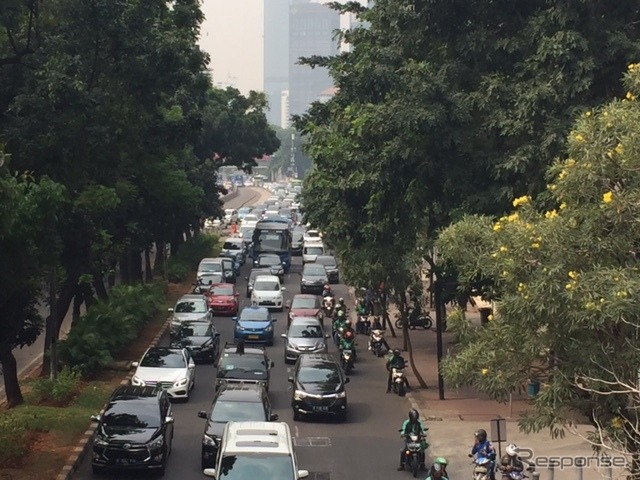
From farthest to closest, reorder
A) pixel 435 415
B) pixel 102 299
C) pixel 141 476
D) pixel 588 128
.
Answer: pixel 102 299, pixel 435 415, pixel 141 476, pixel 588 128

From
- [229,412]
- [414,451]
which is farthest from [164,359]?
[414,451]

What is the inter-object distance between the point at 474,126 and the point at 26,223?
38.1 feet

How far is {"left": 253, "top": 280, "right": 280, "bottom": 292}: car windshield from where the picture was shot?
161 ft

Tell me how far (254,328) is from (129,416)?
58.1ft

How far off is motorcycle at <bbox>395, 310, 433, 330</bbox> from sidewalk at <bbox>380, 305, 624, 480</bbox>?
4.00 m

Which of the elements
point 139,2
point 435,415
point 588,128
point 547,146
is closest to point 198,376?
point 435,415

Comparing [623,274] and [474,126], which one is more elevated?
[474,126]

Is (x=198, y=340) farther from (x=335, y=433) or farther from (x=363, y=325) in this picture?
(x=335, y=433)

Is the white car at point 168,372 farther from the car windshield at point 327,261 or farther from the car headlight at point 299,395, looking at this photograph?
the car windshield at point 327,261

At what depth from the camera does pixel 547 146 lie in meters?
23.8

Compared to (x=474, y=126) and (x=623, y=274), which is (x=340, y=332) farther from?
(x=623, y=274)

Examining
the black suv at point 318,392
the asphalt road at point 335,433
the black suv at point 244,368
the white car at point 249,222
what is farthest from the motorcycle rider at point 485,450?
the white car at point 249,222

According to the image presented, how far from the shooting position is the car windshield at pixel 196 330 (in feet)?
114

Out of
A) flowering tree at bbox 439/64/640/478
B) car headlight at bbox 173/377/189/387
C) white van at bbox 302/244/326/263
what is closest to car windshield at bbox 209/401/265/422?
car headlight at bbox 173/377/189/387
